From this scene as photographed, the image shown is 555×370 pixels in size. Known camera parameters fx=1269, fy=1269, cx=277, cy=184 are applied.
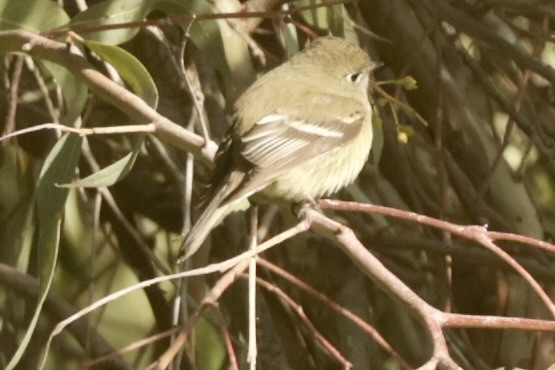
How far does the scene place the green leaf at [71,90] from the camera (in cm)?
259

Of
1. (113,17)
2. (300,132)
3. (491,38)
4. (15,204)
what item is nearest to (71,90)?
(113,17)

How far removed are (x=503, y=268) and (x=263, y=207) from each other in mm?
649

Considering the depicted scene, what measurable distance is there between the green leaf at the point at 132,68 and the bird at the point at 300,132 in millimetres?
253

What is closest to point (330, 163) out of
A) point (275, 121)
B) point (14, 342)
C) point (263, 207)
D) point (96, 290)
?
point (275, 121)

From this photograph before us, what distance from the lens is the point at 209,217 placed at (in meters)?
2.41

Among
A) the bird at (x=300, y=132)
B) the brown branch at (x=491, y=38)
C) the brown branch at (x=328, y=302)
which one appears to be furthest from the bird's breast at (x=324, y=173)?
the brown branch at (x=328, y=302)

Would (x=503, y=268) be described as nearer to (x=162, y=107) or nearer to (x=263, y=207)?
(x=263, y=207)

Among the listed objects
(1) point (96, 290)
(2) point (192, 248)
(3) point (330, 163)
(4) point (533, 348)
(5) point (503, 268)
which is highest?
(2) point (192, 248)

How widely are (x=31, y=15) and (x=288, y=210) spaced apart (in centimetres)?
75

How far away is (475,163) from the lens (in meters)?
3.50

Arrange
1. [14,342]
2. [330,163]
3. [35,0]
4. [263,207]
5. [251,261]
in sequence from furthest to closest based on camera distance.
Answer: [263,207], [14,342], [330,163], [35,0], [251,261]

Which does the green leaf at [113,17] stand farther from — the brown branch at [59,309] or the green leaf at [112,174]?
the brown branch at [59,309]

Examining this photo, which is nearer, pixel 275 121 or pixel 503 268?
pixel 275 121

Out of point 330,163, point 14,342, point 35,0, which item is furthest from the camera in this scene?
point 14,342
